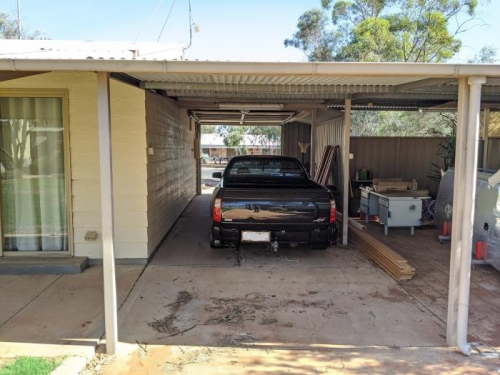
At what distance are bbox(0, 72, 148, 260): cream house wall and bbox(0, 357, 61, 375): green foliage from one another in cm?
254

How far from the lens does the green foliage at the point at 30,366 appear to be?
119 inches

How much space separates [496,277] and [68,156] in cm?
588

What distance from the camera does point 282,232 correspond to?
18.2 feet

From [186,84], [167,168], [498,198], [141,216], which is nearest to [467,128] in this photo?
[498,198]

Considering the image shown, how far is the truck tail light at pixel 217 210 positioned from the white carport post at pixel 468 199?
2947 millimetres

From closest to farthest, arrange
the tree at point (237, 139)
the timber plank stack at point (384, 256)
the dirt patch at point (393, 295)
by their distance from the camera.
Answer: the dirt patch at point (393, 295) → the timber plank stack at point (384, 256) → the tree at point (237, 139)

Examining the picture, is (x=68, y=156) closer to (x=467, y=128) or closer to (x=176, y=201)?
(x=176, y=201)

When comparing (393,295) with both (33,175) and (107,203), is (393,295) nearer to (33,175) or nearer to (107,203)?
(107,203)

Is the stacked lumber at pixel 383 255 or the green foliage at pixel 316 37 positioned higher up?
the green foliage at pixel 316 37

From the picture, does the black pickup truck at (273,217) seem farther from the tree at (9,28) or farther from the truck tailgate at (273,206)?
the tree at (9,28)

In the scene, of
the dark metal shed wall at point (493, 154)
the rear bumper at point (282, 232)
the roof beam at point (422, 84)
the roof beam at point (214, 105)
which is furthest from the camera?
the dark metal shed wall at point (493, 154)

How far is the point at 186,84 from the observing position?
5.18m

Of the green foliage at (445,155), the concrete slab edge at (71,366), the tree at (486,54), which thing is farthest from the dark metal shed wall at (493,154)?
Answer: the tree at (486,54)

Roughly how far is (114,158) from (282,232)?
8.25 feet
